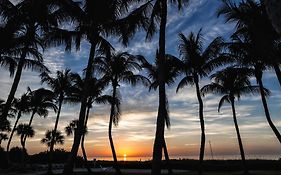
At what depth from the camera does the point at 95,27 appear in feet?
53.3

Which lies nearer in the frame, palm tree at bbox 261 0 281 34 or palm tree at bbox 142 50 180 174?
palm tree at bbox 261 0 281 34

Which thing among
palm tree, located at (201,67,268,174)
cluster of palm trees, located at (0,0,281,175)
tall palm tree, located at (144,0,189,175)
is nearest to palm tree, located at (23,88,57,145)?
cluster of palm trees, located at (0,0,281,175)

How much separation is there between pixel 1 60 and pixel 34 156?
1661 inches

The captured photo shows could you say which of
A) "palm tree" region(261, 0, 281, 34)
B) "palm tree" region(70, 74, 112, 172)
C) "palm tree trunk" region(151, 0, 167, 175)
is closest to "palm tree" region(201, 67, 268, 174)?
"palm tree" region(70, 74, 112, 172)

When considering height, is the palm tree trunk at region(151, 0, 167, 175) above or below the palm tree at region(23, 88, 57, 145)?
below

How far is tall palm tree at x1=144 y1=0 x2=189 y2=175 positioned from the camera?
11203mm

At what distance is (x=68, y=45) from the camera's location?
17328mm

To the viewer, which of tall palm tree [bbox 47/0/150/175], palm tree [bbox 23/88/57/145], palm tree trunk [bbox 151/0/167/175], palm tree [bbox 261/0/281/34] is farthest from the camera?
palm tree [bbox 23/88/57/145]

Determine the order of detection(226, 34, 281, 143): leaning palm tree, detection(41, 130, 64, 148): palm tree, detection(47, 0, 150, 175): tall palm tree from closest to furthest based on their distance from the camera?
detection(47, 0, 150, 175): tall palm tree, detection(226, 34, 281, 143): leaning palm tree, detection(41, 130, 64, 148): palm tree

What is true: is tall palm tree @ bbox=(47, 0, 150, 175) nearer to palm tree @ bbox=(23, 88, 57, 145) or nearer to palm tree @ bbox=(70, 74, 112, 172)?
palm tree @ bbox=(70, 74, 112, 172)

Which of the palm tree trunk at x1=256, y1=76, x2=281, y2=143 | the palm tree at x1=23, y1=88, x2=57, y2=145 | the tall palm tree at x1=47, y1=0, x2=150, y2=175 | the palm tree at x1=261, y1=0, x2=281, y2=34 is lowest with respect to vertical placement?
the palm tree at x1=261, y1=0, x2=281, y2=34

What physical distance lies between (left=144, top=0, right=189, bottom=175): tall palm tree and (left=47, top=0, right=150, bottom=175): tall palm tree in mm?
511

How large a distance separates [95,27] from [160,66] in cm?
535

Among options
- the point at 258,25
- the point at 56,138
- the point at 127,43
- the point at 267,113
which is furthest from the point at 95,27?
the point at 56,138
